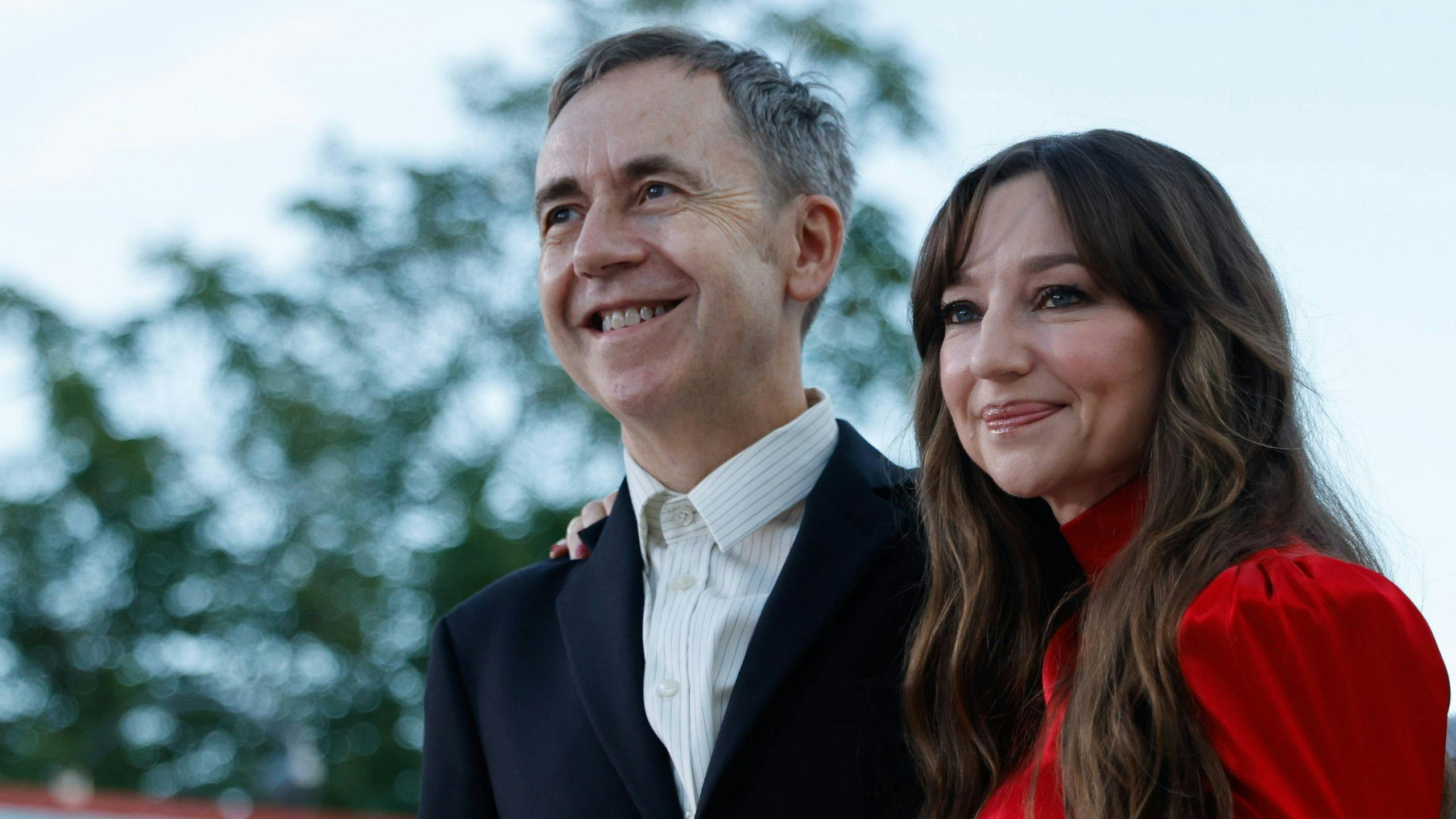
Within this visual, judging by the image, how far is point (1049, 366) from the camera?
6.25ft

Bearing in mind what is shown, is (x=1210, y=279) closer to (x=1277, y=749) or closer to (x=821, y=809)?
(x=1277, y=749)

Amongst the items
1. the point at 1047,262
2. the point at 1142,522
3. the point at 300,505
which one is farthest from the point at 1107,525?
the point at 300,505

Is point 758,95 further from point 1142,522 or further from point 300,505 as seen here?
point 300,505

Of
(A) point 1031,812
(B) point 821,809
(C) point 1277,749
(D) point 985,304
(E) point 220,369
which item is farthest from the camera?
(E) point 220,369

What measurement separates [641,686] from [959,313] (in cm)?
83

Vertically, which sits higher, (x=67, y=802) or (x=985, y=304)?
(x=985, y=304)

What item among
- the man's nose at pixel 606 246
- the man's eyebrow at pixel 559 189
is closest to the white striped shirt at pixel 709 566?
the man's nose at pixel 606 246

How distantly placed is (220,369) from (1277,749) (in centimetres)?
1016

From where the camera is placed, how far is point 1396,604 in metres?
1.62

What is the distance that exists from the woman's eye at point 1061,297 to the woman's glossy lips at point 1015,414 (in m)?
0.14

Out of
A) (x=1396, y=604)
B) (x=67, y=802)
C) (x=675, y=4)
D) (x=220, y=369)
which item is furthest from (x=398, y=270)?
(x=1396, y=604)

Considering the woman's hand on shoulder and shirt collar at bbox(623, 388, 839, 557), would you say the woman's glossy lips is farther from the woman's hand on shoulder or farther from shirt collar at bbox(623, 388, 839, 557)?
the woman's hand on shoulder

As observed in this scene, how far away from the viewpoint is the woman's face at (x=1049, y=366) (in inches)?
74.4

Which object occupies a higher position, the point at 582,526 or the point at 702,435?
the point at 702,435
